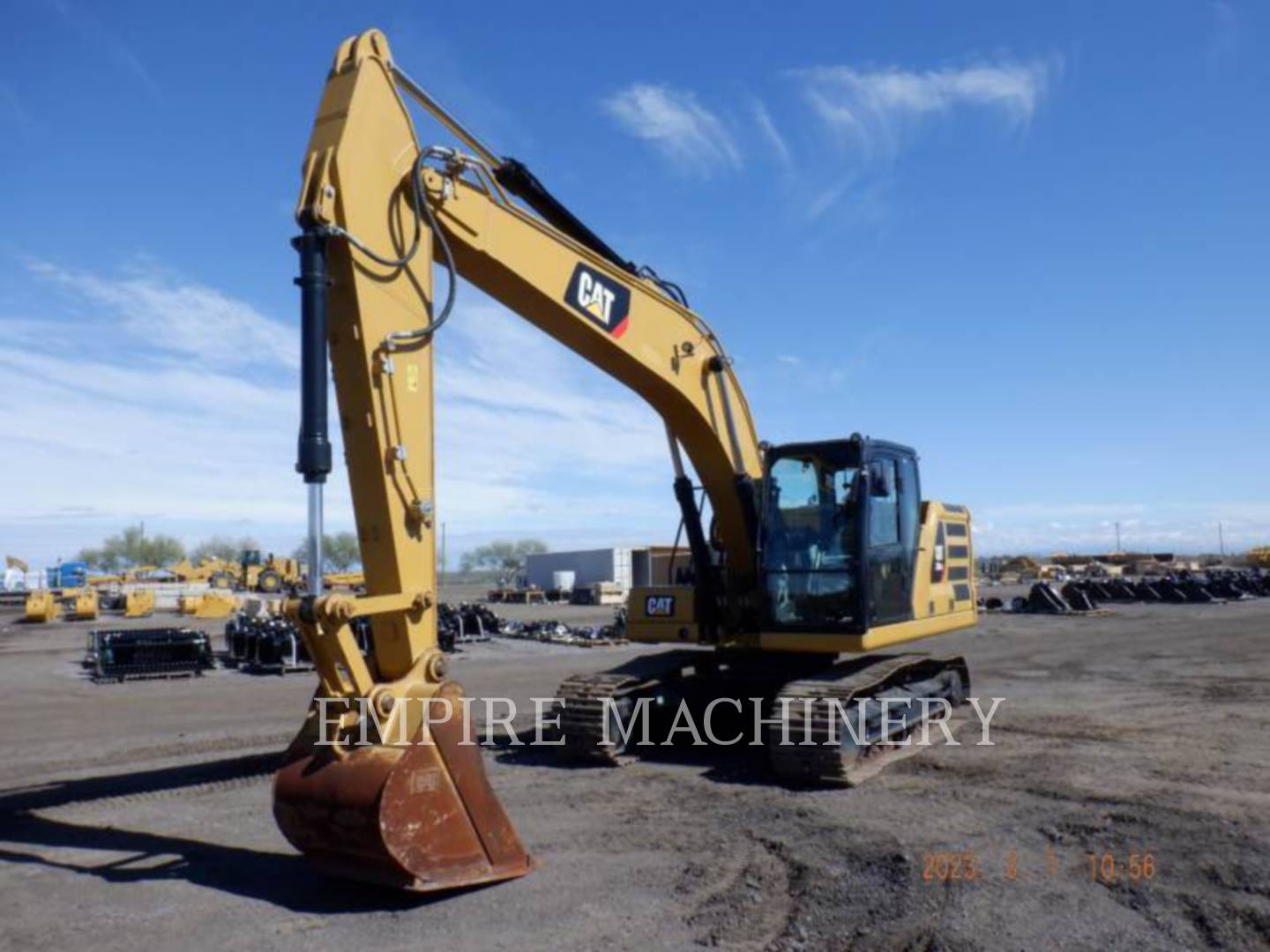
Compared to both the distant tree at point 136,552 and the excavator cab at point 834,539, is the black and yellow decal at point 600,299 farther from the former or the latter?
the distant tree at point 136,552

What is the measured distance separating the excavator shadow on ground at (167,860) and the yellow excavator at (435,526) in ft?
0.89

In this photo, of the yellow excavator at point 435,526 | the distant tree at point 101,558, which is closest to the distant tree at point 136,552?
the distant tree at point 101,558

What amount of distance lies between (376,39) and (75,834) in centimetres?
585

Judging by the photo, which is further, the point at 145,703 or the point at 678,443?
the point at 145,703

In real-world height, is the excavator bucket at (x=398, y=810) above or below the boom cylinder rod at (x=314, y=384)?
below

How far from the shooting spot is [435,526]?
6.37 metres

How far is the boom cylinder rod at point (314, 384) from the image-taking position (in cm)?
564

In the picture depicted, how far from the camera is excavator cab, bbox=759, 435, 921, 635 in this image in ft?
29.6

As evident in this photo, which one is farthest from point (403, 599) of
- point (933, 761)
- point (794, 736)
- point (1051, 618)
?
point (1051, 618)

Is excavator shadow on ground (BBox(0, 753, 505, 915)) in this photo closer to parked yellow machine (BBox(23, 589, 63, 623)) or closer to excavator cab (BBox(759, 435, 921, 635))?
excavator cab (BBox(759, 435, 921, 635))

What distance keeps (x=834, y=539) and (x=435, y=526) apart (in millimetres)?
4127

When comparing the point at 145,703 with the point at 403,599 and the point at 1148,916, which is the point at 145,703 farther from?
the point at 1148,916

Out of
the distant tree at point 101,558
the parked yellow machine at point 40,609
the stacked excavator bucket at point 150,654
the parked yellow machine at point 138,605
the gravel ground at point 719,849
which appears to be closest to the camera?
the gravel ground at point 719,849

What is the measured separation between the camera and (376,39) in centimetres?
651
